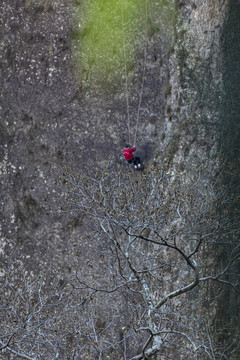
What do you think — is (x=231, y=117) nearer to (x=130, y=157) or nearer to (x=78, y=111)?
(x=130, y=157)

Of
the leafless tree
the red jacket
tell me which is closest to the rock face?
the leafless tree

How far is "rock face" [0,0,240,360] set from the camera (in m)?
20.8

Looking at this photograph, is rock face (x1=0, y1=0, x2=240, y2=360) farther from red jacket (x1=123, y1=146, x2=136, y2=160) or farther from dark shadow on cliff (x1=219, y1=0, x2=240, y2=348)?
red jacket (x1=123, y1=146, x2=136, y2=160)

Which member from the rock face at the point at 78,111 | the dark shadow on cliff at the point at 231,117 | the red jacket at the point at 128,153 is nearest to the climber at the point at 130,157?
the red jacket at the point at 128,153

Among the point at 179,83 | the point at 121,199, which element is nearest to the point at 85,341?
the point at 121,199

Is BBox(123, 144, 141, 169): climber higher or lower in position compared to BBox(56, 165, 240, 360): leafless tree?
higher

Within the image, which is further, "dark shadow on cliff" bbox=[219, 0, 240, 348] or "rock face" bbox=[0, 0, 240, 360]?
"rock face" bbox=[0, 0, 240, 360]

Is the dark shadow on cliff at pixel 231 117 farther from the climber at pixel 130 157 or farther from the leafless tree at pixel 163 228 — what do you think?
the climber at pixel 130 157

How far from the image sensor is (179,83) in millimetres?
21172

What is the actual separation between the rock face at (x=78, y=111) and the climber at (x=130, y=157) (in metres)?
0.45

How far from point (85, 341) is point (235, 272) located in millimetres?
5532

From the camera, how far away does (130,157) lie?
19875 millimetres

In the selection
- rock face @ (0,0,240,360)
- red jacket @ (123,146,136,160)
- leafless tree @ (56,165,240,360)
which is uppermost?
rock face @ (0,0,240,360)

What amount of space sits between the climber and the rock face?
452 millimetres
